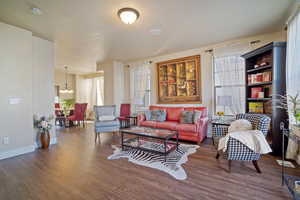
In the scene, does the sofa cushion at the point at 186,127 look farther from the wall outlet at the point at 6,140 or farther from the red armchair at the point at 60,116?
the red armchair at the point at 60,116

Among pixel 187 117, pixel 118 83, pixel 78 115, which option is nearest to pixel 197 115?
pixel 187 117

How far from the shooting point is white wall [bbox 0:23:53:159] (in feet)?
9.23

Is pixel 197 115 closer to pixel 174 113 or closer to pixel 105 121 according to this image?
pixel 174 113

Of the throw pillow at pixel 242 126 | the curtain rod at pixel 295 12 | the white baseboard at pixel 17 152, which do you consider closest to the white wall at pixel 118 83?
the white baseboard at pixel 17 152

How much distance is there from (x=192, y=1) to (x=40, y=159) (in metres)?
3.97

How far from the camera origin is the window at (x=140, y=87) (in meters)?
5.46

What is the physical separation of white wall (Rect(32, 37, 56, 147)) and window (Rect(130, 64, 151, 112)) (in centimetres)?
281

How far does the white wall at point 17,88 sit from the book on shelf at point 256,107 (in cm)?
517

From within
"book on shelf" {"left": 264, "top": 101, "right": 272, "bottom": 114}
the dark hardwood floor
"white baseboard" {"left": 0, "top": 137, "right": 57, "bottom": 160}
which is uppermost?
"book on shelf" {"left": 264, "top": 101, "right": 272, "bottom": 114}

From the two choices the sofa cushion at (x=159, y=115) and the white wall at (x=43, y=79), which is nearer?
the white wall at (x=43, y=79)

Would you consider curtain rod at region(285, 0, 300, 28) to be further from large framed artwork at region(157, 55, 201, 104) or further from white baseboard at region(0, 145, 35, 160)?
white baseboard at region(0, 145, 35, 160)

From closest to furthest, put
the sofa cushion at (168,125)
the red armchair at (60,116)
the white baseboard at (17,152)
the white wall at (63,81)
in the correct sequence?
1. the white baseboard at (17,152)
2. the sofa cushion at (168,125)
3. the red armchair at (60,116)
4. the white wall at (63,81)

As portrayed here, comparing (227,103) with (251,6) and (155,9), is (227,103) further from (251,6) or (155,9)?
(155,9)

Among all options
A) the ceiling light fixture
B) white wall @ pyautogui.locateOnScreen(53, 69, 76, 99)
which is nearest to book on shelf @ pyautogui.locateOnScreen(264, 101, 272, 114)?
the ceiling light fixture
